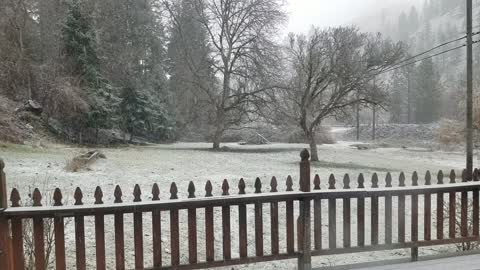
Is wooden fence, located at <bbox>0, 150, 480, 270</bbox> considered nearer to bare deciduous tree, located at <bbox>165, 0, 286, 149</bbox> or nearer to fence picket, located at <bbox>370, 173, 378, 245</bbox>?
fence picket, located at <bbox>370, 173, 378, 245</bbox>

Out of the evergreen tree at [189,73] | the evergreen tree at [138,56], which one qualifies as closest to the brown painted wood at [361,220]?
the evergreen tree at [189,73]

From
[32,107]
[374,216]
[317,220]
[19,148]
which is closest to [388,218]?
[374,216]

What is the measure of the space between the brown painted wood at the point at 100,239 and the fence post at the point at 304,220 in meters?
1.84

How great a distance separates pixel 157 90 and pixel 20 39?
53.8ft

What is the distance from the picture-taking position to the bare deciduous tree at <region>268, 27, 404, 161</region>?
67.1ft

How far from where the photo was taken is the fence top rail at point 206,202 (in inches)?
125

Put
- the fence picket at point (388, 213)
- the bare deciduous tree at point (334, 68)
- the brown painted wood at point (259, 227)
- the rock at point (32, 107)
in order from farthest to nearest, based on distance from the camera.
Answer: the rock at point (32, 107)
the bare deciduous tree at point (334, 68)
the fence picket at point (388, 213)
the brown painted wood at point (259, 227)

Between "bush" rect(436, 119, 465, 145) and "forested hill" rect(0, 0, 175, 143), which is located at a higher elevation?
"forested hill" rect(0, 0, 175, 143)

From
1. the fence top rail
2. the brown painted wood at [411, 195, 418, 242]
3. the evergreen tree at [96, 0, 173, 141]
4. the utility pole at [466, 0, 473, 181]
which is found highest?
the evergreen tree at [96, 0, 173, 141]

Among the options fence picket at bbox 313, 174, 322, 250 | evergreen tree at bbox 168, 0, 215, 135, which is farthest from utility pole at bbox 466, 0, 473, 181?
evergreen tree at bbox 168, 0, 215, 135

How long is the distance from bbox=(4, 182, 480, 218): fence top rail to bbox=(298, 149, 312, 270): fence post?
0.09m

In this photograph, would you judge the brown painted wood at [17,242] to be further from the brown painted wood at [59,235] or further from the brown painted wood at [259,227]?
the brown painted wood at [259,227]

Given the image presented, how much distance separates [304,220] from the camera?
3752 millimetres

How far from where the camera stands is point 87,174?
10969 mm
